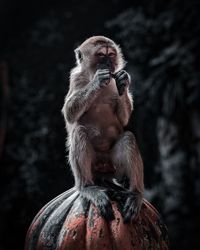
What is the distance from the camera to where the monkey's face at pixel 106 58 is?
4.25m

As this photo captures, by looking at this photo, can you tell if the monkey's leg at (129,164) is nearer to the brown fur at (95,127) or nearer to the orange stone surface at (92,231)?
the brown fur at (95,127)

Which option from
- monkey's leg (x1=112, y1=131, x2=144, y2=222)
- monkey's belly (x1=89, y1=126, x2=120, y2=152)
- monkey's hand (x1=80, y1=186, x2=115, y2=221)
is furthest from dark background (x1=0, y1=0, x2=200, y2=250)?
monkey's hand (x1=80, y1=186, x2=115, y2=221)

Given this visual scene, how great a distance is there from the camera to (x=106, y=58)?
171 inches

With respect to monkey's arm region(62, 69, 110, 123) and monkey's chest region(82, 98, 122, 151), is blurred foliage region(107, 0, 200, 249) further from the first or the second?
monkey's arm region(62, 69, 110, 123)

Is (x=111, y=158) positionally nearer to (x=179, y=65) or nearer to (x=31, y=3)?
(x=179, y=65)

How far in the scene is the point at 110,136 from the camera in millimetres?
4180

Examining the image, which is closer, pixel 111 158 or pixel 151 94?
pixel 111 158

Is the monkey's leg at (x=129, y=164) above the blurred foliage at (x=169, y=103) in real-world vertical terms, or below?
below

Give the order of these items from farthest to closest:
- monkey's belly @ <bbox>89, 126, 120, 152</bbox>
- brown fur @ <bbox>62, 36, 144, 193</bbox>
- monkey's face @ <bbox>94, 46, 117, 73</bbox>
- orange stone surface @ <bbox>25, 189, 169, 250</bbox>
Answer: monkey's face @ <bbox>94, 46, 117, 73</bbox>
monkey's belly @ <bbox>89, 126, 120, 152</bbox>
brown fur @ <bbox>62, 36, 144, 193</bbox>
orange stone surface @ <bbox>25, 189, 169, 250</bbox>

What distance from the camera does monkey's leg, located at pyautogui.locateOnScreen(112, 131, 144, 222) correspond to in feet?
12.1

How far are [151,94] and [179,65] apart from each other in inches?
28.4

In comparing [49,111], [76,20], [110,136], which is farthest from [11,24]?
[110,136]

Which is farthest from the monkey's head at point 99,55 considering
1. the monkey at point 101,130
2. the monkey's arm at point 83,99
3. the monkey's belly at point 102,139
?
the monkey's belly at point 102,139

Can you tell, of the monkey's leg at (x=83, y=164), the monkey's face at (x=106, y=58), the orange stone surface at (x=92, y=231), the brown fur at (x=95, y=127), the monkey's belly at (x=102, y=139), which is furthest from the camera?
the monkey's face at (x=106, y=58)
